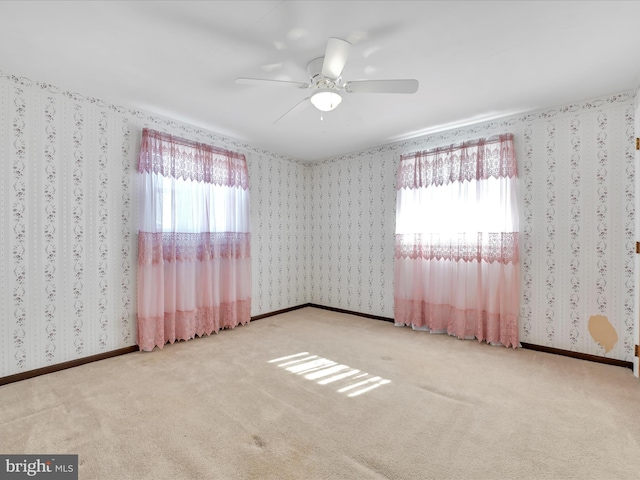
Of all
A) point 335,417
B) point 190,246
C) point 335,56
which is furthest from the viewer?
point 190,246

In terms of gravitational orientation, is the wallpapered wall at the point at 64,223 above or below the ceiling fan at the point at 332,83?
below

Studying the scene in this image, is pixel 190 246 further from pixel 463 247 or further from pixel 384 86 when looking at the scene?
pixel 463 247

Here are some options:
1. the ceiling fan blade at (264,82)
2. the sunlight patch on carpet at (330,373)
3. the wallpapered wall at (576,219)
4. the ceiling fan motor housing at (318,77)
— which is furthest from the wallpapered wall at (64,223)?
the wallpapered wall at (576,219)

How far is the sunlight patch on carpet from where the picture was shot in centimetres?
263

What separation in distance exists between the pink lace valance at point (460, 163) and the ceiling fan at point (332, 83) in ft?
6.20

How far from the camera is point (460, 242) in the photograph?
3.94m

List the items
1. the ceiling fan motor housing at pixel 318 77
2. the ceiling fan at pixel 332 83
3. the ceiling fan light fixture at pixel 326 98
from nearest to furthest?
the ceiling fan at pixel 332 83, the ceiling fan motor housing at pixel 318 77, the ceiling fan light fixture at pixel 326 98

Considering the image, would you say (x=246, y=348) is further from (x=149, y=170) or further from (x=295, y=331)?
(x=149, y=170)

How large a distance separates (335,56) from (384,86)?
0.43 metres

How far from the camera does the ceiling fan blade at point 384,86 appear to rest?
2229 mm

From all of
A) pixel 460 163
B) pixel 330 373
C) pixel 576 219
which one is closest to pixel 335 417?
pixel 330 373

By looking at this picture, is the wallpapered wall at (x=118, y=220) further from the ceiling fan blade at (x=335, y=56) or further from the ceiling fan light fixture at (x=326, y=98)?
the ceiling fan blade at (x=335, y=56)

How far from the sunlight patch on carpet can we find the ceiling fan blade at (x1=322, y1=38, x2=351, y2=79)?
7.95 ft

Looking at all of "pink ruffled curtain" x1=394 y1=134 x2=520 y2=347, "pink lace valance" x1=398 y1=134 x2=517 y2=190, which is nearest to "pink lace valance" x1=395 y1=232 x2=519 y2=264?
"pink ruffled curtain" x1=394 y1=134 x2=520 y2=347
